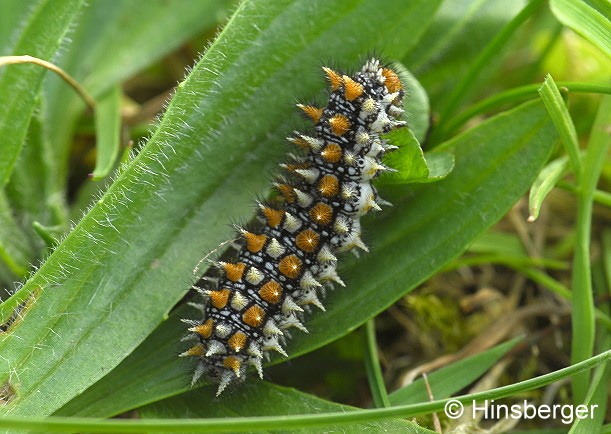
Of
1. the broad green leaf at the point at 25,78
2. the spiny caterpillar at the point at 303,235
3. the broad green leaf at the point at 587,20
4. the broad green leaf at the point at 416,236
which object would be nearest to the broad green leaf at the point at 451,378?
the broad green leaf at the point at 416,236

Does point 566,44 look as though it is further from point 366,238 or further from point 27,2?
point 27,2

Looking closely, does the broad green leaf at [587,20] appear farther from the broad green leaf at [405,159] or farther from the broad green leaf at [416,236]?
the broad green leaf at [405,159]

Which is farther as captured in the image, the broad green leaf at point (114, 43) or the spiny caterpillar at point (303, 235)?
the broad green leaf at point (114, 43)

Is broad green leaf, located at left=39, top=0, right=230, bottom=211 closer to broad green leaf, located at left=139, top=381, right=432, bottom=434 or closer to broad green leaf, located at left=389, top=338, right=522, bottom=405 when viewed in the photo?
broad green leaf, located at left=139, top=381, right=432, bottom=434

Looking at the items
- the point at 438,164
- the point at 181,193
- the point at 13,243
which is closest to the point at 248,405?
the point at 181,193

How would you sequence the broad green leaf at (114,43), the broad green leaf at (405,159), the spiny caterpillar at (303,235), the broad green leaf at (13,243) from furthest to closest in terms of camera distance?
the broad green leaf at (114,43)
the broad green leaf at (13,243)
the broad green leaf at (405,159)
the spiny caterpillar at (303,235)

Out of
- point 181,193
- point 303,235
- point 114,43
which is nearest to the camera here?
point 303,235

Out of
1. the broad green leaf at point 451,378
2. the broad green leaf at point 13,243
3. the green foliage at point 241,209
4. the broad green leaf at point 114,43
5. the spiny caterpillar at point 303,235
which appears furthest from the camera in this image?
the broad green leaf at point 114,43

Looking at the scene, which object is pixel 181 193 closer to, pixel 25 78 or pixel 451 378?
pixel 25 78

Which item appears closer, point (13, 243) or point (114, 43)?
point (13, 243)
